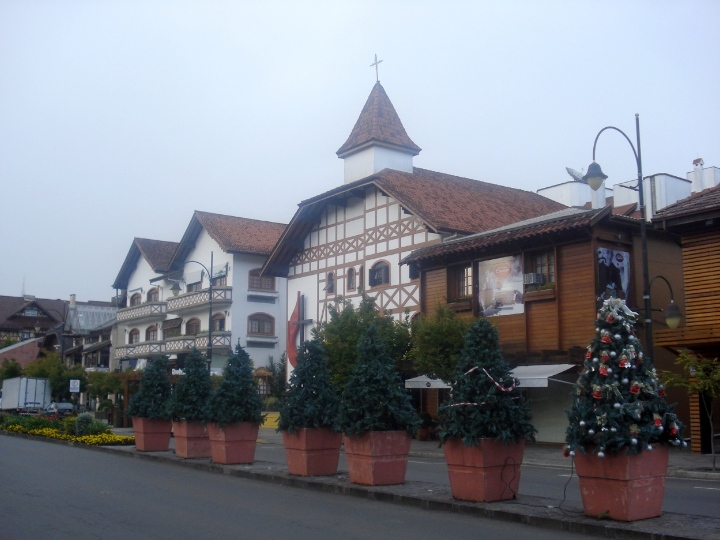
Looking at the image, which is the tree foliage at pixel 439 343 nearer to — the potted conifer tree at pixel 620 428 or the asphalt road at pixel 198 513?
the asphalt road at pixel 198 513

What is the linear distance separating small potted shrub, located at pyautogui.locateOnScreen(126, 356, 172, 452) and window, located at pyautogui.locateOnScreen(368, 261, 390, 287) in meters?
14.6

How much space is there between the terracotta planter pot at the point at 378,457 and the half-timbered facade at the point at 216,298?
35.8m

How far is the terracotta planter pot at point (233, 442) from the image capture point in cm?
1692

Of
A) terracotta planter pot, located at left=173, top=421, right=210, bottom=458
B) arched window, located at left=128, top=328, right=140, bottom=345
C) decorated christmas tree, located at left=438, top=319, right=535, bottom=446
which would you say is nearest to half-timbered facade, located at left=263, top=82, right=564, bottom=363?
terracotta planter pot, located at left=173, top=421, right=210, bottom=458

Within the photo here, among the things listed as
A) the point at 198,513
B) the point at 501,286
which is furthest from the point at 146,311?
the point at 198,513

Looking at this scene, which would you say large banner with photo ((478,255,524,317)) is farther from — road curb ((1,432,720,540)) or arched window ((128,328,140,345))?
arched window ((128,328,140,345))

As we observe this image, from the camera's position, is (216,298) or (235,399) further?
(216,298)

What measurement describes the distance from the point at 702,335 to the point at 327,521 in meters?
14.6

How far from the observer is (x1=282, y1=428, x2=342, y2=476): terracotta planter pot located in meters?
14.5

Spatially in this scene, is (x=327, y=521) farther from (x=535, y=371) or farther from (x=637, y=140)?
(x=535, y=371)

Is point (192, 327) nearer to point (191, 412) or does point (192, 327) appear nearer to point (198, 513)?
point (191, 412)

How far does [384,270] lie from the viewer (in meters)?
34.9

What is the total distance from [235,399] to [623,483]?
30.2 ft

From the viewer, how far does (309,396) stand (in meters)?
14.8
